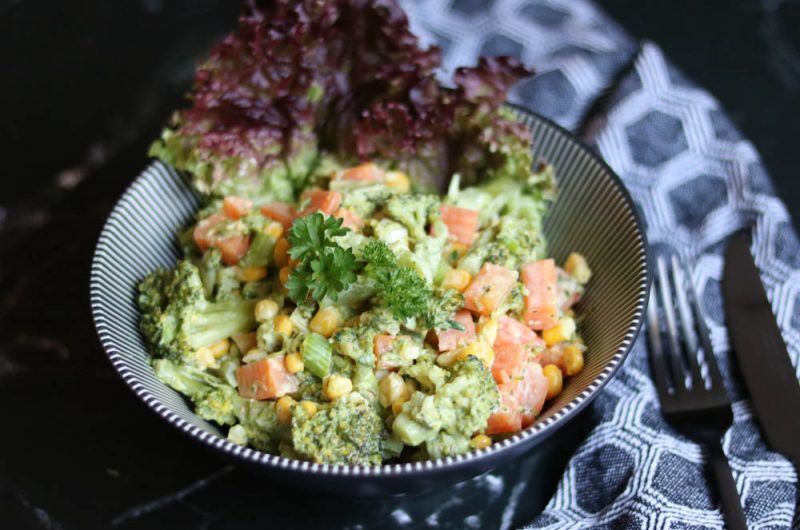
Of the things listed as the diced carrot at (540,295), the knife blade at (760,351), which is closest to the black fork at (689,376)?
the knife blade at (760,351)

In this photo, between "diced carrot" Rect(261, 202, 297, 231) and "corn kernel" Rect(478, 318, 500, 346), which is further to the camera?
"diced carrot" Rect(261, 202, 297, 231)

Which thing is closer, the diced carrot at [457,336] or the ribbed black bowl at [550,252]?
the ribbed black bowl at [550,252]

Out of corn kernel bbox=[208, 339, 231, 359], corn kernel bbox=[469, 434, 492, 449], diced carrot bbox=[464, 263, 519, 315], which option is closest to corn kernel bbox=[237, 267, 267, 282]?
corn kernel bbox=[208, 339, 231, 359]

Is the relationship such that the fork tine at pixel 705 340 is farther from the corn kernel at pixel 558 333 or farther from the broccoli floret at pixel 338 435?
the broccoli floret at pixel 338 435

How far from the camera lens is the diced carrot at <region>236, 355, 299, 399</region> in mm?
2832

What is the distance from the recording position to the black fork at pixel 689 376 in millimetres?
2999

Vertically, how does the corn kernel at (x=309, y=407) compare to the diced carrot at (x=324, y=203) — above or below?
below

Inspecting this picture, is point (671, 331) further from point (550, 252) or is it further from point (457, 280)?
point (457, 280)

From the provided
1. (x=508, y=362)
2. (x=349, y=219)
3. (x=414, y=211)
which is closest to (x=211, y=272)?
(x=349, y=219)

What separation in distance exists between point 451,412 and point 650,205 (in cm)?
200

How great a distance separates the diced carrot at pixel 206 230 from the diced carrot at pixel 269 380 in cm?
66

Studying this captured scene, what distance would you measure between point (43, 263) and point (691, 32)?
14.1ft

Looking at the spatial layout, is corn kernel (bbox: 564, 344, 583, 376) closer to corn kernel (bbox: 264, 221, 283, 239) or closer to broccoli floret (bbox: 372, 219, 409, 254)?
broccoli floret (bbox: 372, 219, 409, 254)

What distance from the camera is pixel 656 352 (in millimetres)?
3389
